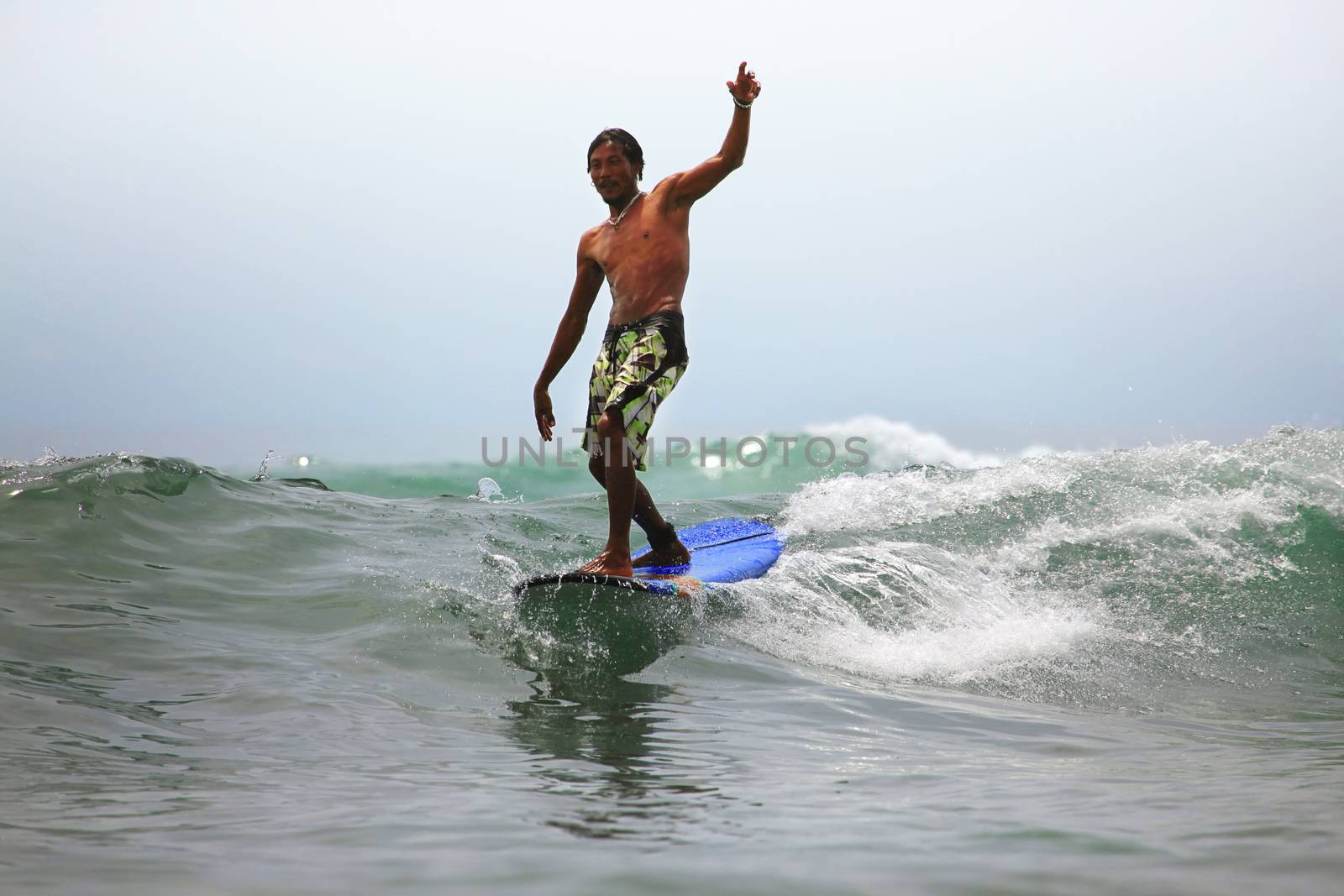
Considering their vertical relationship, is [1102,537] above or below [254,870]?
above

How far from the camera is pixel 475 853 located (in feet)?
6.64

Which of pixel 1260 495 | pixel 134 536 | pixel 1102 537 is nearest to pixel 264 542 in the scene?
pixel 134 536

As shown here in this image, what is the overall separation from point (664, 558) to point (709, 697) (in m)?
1.91

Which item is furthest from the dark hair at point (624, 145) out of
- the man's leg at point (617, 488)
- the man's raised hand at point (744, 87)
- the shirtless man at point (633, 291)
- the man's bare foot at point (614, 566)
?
the man's bare foot at point (614, 566)

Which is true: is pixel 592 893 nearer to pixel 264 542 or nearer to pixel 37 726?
pixel 37 726

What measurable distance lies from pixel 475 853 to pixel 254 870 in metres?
0.42

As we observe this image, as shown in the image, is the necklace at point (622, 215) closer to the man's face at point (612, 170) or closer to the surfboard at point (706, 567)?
the man's face at point (612, 170)

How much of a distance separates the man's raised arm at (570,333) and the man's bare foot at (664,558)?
86cm

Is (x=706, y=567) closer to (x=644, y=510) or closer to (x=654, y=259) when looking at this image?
(x=644, y=510)

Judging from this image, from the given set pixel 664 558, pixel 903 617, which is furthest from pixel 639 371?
pixel 903 617

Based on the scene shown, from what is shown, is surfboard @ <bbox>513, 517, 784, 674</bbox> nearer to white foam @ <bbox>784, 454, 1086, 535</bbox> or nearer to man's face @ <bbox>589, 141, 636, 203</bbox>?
man's face @ <bbox>589, 141, 636, 203</bbox>

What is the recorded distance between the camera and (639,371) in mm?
4645

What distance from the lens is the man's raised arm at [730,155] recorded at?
14.6 feet

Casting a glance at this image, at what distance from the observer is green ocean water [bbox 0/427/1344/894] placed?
2014 millimetres
